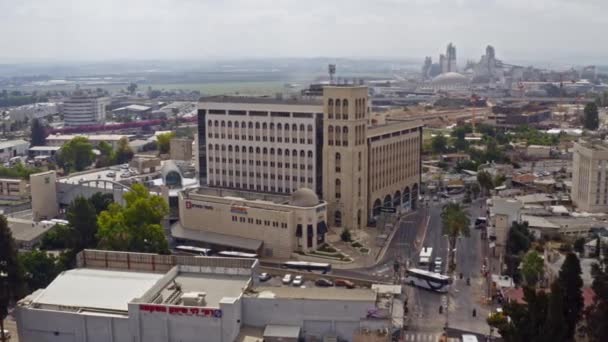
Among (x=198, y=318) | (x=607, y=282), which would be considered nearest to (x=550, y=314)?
(x=607, y=282)

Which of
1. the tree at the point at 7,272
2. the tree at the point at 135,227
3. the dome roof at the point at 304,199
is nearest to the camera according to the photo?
the tree at the point at 7,272

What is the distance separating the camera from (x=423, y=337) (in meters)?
28.4

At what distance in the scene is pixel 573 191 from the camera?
5122 centimetres

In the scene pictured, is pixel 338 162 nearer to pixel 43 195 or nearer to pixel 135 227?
pixel 135 227

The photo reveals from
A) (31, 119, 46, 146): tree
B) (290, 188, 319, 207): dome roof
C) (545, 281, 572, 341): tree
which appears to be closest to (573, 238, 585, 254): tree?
(290, 188, 319, 207): dome roof

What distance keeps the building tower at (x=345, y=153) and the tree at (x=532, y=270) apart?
550 inches

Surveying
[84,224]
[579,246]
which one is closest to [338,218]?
[579,246]

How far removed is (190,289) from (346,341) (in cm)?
586

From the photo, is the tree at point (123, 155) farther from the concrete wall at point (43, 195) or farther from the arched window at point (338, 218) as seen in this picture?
the arched window at point (338, 218)

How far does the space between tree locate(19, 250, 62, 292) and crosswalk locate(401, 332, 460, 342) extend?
16824mm

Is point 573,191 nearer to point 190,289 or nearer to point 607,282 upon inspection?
point 607,282

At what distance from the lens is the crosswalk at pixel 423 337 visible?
28062mm

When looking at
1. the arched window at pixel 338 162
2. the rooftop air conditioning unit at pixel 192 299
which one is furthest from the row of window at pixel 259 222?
the rooftop air conditioning unit at pixel 192 299

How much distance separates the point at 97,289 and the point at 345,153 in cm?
2191
